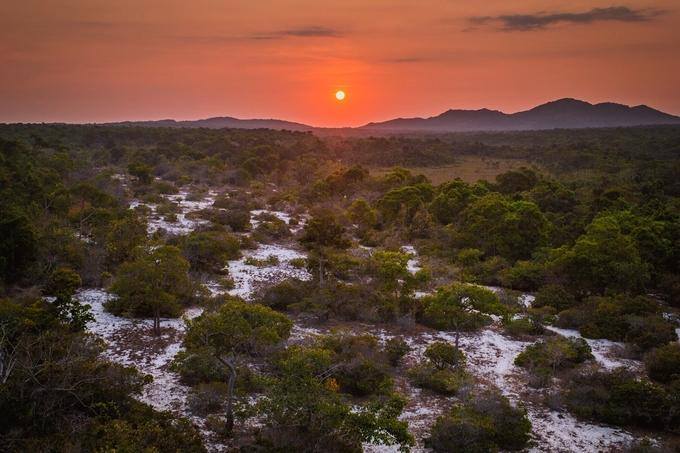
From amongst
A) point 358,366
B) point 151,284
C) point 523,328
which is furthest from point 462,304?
point 151,284

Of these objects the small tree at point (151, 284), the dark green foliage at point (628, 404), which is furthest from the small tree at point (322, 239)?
the dark green foliage at point (628, 404)

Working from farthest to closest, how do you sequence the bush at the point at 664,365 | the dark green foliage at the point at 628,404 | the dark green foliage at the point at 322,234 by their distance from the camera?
1. the dark green foliage at the point at 322,234
2. the bush at the point at 664,365
3. the dark green foliage at the point at 628,404

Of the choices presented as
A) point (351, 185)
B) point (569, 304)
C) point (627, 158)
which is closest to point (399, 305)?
point (569, 304)

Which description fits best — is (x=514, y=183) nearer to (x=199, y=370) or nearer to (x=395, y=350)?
(x=395, y=350)

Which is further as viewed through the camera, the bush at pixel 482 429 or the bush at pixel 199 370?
the bush at pixel 199 370

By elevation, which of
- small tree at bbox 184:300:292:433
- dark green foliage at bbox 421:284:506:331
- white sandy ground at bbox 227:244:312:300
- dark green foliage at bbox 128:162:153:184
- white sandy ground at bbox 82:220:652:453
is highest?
dark green foliage at bbox 128:162:153:184

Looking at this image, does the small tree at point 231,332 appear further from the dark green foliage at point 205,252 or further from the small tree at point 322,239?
the dark green foliage at point 205,252

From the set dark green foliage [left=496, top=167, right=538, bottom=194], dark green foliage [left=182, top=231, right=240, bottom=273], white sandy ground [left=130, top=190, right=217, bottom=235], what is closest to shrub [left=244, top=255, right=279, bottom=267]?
dark green foliage [left=182, top=231, right=240, bottom=273]

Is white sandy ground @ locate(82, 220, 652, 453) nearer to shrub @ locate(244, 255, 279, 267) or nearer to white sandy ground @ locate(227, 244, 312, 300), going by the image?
white sandy ground @ locate(227, 244, 312, 300)
